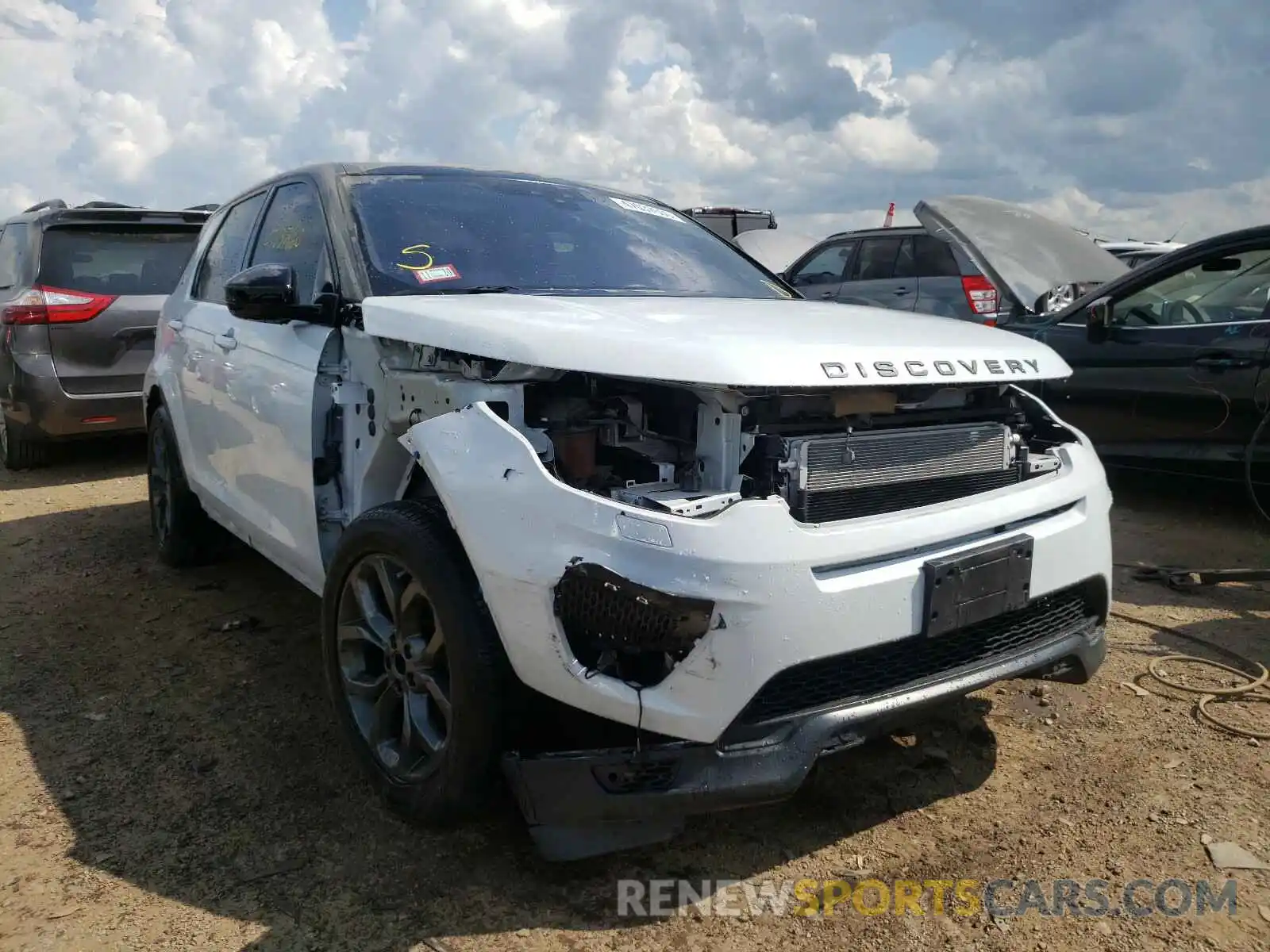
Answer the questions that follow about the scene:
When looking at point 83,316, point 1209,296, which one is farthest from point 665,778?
point 83,316

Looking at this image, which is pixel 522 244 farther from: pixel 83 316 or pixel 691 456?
pixel 83 316

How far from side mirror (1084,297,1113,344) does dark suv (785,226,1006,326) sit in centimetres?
284

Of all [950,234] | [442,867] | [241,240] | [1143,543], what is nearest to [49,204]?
[241,240]

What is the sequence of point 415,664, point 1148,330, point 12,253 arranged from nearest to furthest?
point 415,664 → point 1148,330 → point 12,253

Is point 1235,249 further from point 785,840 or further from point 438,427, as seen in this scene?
point 438,427

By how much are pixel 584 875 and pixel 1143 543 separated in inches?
150

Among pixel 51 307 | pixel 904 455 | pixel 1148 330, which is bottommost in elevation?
pixel 904 455

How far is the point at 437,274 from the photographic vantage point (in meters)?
2.99

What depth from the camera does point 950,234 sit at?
5.33m

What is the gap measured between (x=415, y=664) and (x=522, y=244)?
146 cm

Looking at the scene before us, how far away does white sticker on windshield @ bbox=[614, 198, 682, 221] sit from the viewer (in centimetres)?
387

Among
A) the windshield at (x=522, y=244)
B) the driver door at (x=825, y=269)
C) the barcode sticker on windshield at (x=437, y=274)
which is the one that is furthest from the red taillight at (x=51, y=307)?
the driver door at (x=825, y=269)

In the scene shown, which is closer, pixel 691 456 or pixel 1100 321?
pixel 691 456

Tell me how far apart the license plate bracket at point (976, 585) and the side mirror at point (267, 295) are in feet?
6.62
